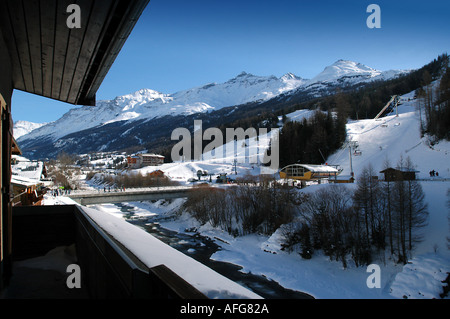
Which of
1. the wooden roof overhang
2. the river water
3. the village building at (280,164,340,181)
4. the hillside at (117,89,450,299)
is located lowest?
the river water

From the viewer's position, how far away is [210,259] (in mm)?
22641

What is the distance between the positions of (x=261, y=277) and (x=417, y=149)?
38837 mm

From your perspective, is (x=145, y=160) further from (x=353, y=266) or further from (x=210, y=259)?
(x=353, y=266)

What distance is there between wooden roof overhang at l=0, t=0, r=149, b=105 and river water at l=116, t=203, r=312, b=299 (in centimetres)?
1526

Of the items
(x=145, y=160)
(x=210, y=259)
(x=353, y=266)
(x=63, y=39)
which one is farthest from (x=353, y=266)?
(x=145, y=160)

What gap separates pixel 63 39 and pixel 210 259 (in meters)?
21.6

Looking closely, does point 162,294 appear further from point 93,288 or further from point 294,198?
point 294,198

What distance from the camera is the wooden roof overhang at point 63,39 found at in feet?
9.46

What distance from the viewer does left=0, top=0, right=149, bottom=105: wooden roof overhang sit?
2.88 meters

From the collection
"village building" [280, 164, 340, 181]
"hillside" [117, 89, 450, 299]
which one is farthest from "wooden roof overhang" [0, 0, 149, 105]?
"village building" [280, 164, 340, 181]

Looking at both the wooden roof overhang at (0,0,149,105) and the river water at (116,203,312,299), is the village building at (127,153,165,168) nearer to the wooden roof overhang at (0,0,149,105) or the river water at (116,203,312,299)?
the river water at (116,203,312,299)

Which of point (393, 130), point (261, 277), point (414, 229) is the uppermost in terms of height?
point (393, 130)

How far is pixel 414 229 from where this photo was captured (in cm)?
2023

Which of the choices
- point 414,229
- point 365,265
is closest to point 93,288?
A: point 365,265
